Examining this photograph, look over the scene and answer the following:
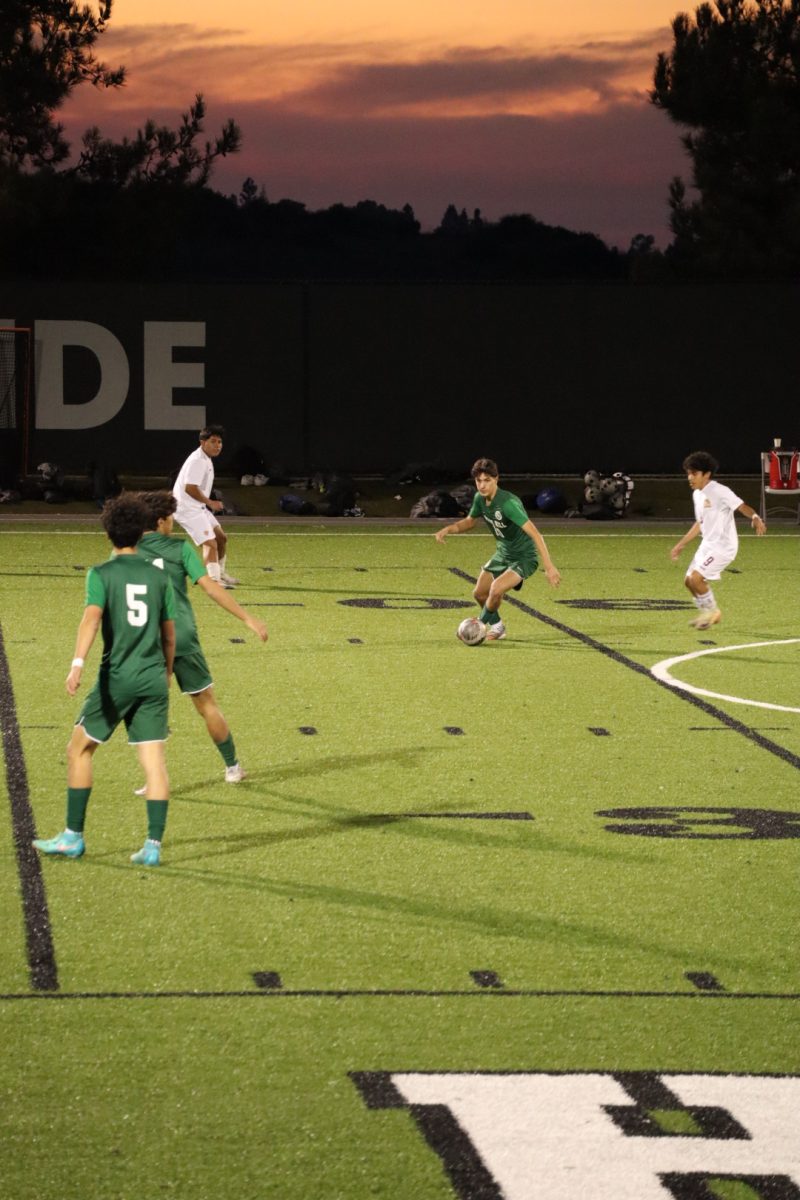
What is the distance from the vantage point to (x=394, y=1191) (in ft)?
16.9

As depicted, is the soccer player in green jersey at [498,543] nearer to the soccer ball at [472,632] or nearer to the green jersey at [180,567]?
the soccer ball at [472,632]

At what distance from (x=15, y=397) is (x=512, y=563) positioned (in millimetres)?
15381

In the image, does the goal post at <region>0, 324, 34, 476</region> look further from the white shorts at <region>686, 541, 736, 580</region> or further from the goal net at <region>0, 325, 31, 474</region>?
the white shorts at <region>686, 541, 736, 580</region>

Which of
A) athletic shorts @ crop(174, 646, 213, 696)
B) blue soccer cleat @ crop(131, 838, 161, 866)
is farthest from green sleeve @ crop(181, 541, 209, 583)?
blue soccer cleat @ crop(131, 838, 161, 866)

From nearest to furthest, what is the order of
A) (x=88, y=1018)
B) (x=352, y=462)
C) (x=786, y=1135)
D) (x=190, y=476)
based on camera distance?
(x=786, y=1135)
(x=88, y=1018)
(x=190, y=476)
(x=352, y=462)

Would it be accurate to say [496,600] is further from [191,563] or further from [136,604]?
[136,604]

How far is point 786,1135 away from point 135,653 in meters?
3.95

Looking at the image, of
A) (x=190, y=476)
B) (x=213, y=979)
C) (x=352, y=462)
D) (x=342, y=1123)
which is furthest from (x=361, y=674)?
(x=352, y=462)

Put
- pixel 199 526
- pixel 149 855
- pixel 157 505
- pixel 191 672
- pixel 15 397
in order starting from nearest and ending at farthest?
pixel 149 855
pixel 157 505
pixel 191 672
pixel 199 526
pixel 15 397

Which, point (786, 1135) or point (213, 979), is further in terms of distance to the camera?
point (213, 979)

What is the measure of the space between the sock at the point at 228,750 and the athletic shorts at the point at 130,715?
5.65 feet

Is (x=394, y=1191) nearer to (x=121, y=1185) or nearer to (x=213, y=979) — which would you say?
(x=121, y=1185)

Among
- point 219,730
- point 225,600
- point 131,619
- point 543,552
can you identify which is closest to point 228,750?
point 219,730

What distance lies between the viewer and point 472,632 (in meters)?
15.7
